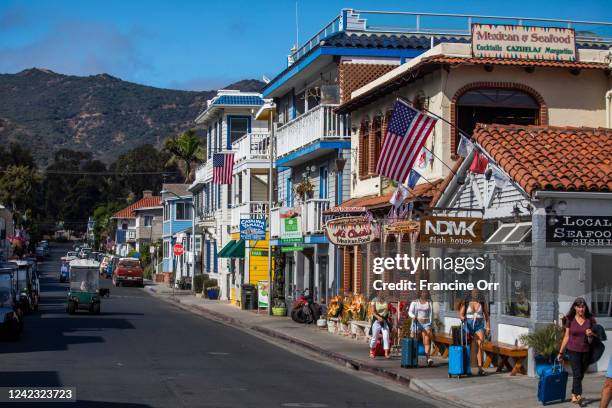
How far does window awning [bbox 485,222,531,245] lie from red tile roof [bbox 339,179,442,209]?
4.25m

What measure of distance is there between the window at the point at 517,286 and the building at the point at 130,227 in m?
89.7

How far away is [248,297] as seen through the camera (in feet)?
157

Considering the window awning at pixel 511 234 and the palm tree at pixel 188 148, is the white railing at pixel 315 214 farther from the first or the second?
the palm tree at pixel 188 148

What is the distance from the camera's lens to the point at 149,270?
9662 cm

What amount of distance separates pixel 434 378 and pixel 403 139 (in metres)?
6.63

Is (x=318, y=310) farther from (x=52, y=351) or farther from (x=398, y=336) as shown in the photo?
(x=52, y=351)

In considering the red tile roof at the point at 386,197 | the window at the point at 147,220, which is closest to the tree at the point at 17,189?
the window at the point at 147,220

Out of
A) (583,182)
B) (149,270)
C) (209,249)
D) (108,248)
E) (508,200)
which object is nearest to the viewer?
(583,182)

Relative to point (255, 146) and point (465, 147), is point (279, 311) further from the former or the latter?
point (465, 147)

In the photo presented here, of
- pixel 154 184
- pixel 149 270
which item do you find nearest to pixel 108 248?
pixel 154 184

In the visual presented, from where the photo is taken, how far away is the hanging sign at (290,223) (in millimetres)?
39219

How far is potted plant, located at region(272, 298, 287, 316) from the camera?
139 feet

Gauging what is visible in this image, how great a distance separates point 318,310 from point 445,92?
1263 centimetres

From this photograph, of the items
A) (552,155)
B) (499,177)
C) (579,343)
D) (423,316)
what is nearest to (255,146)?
(423,316)
